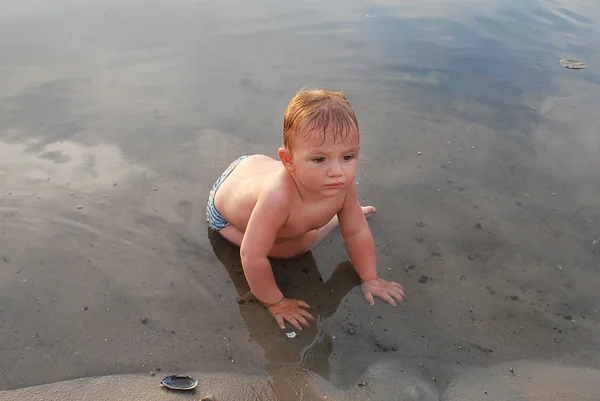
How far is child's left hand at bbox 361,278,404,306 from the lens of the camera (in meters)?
3.24

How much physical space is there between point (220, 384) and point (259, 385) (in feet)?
0.63

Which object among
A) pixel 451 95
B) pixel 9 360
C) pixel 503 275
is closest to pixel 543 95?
pixel 451 95

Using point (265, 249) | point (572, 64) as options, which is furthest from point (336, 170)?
point (572, 64)

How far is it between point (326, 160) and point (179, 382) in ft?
4.30

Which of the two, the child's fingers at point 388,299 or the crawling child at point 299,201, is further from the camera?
the child's fingers at point 388,299

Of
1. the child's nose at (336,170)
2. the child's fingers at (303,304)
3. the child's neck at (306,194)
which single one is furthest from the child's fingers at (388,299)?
the child's nose at (336,170)

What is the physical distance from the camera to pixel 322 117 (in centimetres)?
263

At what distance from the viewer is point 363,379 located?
8.89 feet

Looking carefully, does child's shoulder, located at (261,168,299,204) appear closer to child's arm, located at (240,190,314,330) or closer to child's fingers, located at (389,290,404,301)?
child's arm, located at (240,190,314,330)

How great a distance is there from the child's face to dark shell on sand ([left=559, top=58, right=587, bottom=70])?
4562 millimetres

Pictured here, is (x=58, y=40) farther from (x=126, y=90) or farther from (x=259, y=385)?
(x=259, y=385)

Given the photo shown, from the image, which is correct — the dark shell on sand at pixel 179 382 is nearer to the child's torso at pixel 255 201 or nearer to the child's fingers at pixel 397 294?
the child's torso at pixel 255 201

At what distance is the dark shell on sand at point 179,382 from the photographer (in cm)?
260

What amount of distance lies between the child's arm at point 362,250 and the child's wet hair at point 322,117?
0.61 meters
